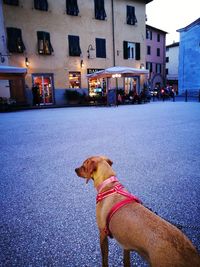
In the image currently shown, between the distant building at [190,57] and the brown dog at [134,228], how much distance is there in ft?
106

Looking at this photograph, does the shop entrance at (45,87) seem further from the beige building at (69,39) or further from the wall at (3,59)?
the wall at (3,59)

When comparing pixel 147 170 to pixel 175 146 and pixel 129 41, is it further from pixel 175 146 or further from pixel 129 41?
pixel 129 41

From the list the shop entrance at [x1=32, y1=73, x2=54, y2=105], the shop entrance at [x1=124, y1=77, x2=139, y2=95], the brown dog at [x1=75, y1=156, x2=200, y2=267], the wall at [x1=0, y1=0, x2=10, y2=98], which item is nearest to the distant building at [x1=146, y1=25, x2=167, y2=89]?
the shop entrance at [x1=124, y1=77, x2=139, y2=95]

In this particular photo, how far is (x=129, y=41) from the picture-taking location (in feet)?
77.6

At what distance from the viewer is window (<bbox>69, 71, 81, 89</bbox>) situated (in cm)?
2116

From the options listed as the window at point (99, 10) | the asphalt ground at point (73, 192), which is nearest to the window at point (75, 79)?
the window at point (99, 10)

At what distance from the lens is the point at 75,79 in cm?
2141

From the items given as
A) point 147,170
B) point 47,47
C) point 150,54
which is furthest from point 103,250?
point 150,54

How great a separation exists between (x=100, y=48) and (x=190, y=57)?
15994 mm

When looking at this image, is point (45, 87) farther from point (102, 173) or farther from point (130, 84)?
point (102, 173)

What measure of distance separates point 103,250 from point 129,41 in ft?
81.0

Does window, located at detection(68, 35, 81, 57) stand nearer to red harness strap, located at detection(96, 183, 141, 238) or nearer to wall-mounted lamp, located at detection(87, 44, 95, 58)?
wall-mounted lamp, located at detection(87, 44, 95, 58)

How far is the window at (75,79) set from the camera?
2116 cm

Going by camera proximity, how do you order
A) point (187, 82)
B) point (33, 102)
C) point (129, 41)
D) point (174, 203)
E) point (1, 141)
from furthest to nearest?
point (187, 82) < point (129, 41) < point (33, 102) < point (1, 141) < point (174, 203)
